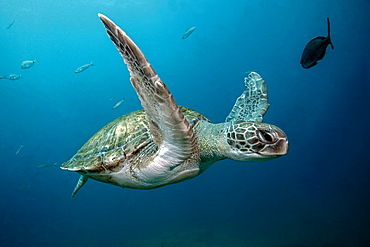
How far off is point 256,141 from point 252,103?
1283 mm

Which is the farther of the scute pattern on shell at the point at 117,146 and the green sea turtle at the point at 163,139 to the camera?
the scute pattern on shell at the point at 117,146

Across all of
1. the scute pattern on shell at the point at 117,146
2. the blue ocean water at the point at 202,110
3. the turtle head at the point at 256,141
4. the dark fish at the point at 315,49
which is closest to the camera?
the turtle head at the point at 256,141

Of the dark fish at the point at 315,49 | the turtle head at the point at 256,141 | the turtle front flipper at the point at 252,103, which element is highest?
the dark fish at the point at 315,49

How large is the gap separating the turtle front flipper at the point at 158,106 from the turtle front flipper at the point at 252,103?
4.03 feet

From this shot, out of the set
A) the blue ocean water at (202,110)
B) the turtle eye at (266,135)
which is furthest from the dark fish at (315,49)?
the blue ocean water at (202,110)

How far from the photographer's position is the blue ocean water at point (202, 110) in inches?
638

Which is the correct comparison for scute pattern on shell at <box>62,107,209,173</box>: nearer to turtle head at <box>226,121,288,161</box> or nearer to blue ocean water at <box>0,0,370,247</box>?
turtle head at <box>226,121,288,161</box>

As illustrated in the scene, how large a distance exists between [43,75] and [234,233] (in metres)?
33.2

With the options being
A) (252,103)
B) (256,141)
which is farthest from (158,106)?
(252,103)

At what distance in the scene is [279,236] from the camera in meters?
8.86

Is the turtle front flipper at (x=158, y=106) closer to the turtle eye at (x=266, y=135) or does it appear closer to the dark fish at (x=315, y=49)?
the turtle eye at (x=266, y=135)

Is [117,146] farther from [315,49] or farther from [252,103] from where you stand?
[315,49]

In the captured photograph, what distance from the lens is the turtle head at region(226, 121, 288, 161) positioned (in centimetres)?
189

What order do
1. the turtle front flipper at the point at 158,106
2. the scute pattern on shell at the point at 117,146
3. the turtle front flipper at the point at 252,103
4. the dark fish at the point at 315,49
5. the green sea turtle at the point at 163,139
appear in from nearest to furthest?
1. the turtle front flipper at the point at 158,106
2. the green sea turtle at the point at 163,139
3. the scute pattern on shell at the point at 117,146
4. the turtle front flipper at the point at 252,103
5. the dark fish at the point at 315,49
